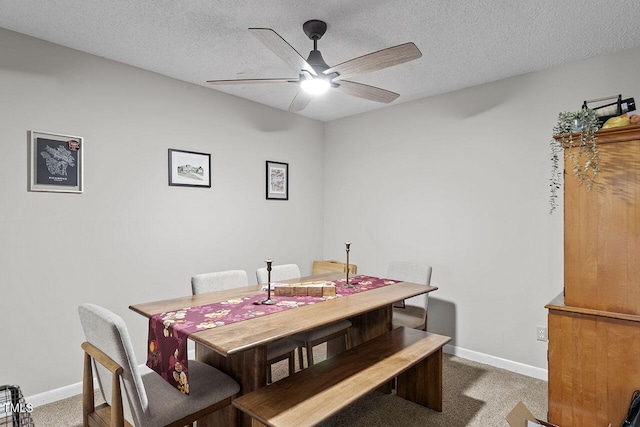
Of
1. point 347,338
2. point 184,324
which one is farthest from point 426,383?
point 184,324

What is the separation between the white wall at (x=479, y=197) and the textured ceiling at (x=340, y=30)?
0.29 m

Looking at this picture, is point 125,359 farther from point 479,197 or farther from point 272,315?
point 479,197

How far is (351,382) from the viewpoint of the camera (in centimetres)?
190

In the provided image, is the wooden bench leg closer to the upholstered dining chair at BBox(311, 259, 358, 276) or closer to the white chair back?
the upholstered dining chair at BBox(311, 259, 358, 276)

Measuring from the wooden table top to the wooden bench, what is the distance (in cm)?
32

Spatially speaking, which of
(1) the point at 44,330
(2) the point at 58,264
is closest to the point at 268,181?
(2) the point at 58,264

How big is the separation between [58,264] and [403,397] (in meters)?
2.74

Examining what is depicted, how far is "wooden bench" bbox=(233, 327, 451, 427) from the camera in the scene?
5.32 ft

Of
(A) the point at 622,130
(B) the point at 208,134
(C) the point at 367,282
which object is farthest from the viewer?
(B) the point at 208,134

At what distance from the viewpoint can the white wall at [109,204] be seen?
8.10 ft

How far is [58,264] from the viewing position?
2.64 metres

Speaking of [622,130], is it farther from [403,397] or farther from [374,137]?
[374,137]

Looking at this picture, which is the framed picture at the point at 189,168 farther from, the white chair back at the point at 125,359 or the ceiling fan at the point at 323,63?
the white chair back at the point at 125,359

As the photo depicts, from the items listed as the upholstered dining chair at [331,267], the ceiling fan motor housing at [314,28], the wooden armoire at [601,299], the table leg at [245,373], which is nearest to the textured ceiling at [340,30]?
the ceiling fan motor housing at [314,28]
